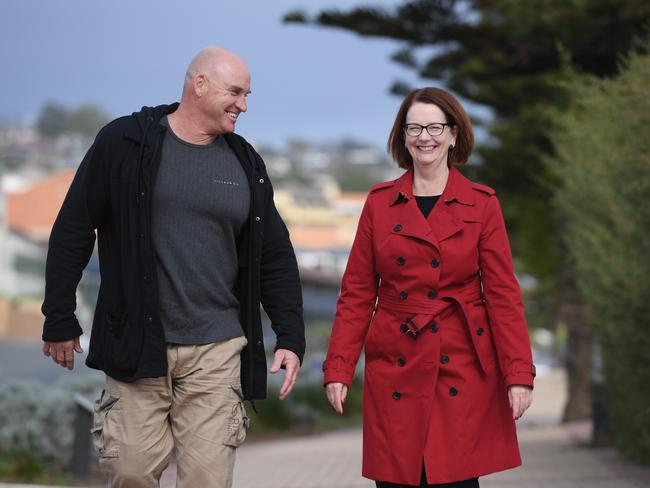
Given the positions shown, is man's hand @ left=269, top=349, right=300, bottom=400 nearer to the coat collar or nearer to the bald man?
the bald man

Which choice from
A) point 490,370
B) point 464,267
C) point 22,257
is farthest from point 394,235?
point 22,257

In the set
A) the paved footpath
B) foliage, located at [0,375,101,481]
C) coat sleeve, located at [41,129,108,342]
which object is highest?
coat sleeve, located at [41,129,108,342]

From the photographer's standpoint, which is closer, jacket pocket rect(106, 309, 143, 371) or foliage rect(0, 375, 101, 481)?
jacket pocket rect(106, 309, 143, 371)

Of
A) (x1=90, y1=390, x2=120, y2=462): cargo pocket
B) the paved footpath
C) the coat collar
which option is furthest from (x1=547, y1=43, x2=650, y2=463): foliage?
(x1=90, y1=390, x2=120, y2=462): cargo pocket

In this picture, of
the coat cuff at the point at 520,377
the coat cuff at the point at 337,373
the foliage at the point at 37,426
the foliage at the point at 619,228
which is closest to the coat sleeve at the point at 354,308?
the coat cuff at the point at 337,373

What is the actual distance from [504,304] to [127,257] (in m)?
1.28

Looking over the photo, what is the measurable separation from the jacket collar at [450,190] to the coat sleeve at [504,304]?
3.4 inches

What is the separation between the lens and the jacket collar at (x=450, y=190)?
4.62 metres

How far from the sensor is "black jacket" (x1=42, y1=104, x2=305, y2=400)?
4348 mm

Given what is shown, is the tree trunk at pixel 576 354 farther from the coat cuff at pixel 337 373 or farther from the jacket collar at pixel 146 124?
the jacket collar at pixel 146 124

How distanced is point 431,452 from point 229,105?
137cm

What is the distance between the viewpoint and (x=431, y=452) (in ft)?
14.9

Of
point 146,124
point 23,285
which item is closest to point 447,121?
point 146,124

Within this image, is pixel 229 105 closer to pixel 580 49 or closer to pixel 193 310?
pixel 193 310
